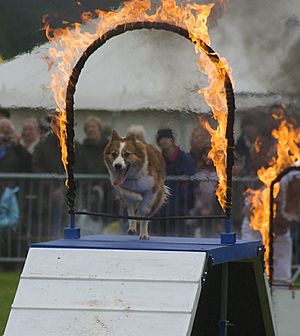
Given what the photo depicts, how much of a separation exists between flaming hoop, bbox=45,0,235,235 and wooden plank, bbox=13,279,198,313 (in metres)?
0.89

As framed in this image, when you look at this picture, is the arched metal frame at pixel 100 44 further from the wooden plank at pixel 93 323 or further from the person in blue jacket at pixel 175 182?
the person in blue jacket at pixel 175 182

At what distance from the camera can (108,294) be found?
20.3 ft

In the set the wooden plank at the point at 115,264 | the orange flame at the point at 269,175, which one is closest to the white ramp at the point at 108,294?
the wooden plank at the point at 115,264

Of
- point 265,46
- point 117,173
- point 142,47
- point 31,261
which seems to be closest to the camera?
point 31,261

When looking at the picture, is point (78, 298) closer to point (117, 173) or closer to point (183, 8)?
point (117, 173)

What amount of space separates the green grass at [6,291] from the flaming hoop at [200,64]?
9.26 feet

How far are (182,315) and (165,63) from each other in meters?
6.36

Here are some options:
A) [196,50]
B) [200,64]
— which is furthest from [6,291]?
[196,50]

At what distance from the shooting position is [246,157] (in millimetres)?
12797

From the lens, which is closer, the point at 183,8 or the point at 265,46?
the point at 183,8

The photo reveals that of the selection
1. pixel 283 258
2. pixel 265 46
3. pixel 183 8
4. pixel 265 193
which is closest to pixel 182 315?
pixel 183 8

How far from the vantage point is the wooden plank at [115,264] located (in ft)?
20.5

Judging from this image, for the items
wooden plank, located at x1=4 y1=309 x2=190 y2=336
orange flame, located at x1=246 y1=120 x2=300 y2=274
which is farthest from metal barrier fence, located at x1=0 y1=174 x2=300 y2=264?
wooden plank, located at x1=4 y1=309 x2=190 y2=336

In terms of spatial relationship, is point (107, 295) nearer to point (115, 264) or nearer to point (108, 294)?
point (108, 294)
